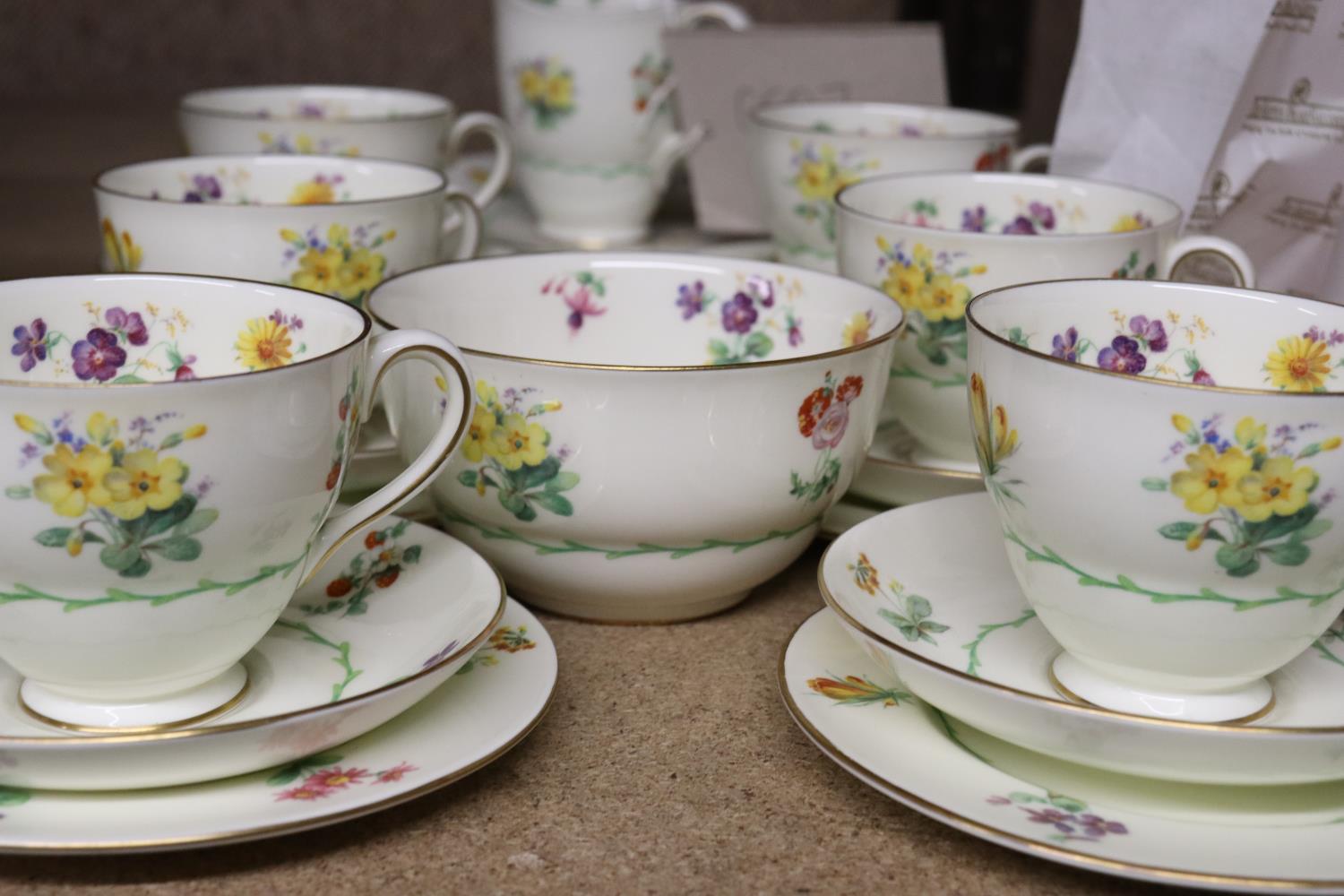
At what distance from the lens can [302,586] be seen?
0.61 meters

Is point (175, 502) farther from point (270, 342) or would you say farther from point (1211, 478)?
point (1211, 478)

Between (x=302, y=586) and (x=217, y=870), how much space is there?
6.6 inches

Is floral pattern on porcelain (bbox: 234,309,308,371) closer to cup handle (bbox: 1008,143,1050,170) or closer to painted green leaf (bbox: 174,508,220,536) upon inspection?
painted green leaf (bbox: 174,508,220,536)

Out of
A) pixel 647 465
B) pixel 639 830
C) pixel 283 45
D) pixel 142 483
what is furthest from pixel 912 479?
pixel 283 45

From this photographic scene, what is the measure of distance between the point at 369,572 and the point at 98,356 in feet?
0.46

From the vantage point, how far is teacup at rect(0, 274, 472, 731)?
0.45m

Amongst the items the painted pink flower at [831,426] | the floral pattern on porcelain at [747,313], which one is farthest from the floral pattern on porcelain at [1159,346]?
the floral pattern on porcelain at [747,313]

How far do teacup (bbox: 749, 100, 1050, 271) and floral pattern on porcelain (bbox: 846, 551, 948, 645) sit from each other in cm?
40

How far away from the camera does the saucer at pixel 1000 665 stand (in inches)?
18.1

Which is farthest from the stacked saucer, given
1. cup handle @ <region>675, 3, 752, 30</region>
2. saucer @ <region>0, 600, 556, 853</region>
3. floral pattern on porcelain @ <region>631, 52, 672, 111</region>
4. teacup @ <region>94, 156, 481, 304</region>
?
cup handle @ <region>675, 3, 752, 30</region>

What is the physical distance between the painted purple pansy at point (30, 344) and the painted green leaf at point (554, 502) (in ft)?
0.66

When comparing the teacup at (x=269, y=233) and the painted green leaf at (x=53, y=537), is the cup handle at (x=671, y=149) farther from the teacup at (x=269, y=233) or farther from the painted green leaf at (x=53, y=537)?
the painted green leaf at (x=53, y=537)

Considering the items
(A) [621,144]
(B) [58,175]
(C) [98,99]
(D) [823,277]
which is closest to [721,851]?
(D) [823,277]

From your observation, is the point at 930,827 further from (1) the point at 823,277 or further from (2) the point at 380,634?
(1) the point at 823,277
